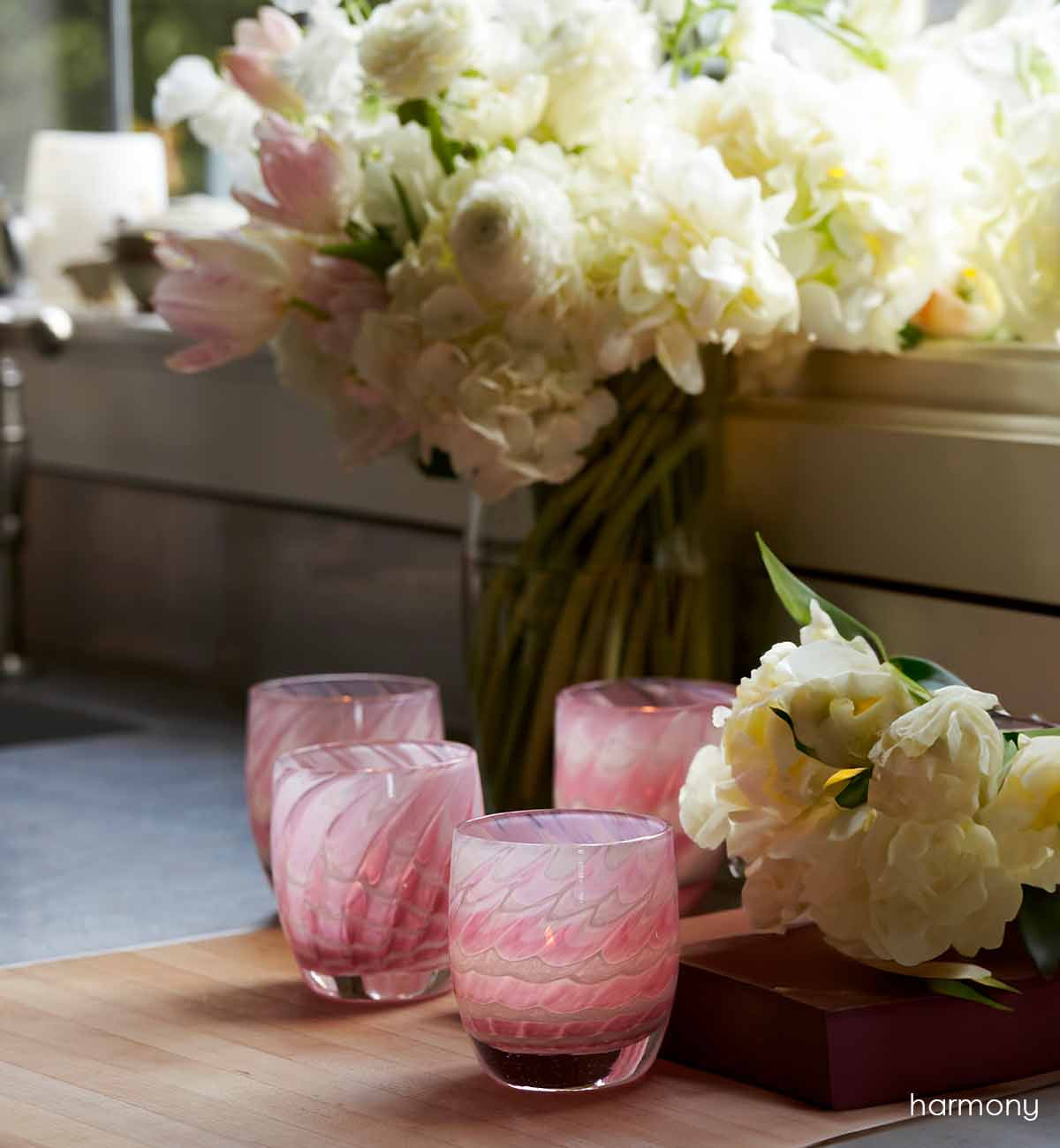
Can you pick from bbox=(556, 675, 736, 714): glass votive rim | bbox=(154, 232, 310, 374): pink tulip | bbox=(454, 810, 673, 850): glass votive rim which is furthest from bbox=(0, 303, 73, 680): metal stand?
bbox=(454, 810, 673, 850): glass votive rim

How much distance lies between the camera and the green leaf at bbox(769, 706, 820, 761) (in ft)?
2.10

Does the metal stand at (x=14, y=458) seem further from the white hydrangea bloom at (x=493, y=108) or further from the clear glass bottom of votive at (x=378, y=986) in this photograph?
the clear glass bottom of votive at (x=378, y=986)

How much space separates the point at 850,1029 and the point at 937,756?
9 centimetres

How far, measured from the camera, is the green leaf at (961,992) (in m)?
0.63

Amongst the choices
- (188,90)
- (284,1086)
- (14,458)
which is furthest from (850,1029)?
(14,458)

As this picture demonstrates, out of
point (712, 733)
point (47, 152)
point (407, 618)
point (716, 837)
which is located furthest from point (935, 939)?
point (47, 152)

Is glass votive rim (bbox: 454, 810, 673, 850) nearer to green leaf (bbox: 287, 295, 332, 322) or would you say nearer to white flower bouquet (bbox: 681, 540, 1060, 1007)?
white flower bouquet (bbox: 681, 540, 1060, 1007)

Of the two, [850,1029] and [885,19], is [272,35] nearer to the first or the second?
[885,19]

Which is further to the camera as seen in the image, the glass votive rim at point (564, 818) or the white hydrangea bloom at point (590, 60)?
the white hydrangea bloom at point (590, 60)

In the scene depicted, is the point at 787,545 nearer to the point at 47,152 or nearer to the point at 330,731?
the point at 330,731

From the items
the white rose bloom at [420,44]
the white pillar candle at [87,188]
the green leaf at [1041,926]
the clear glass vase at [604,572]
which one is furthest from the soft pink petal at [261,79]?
the white pillar candle at [87,188]

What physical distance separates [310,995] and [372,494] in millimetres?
706

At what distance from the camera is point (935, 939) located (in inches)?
25.0

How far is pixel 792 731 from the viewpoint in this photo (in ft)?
2.12
